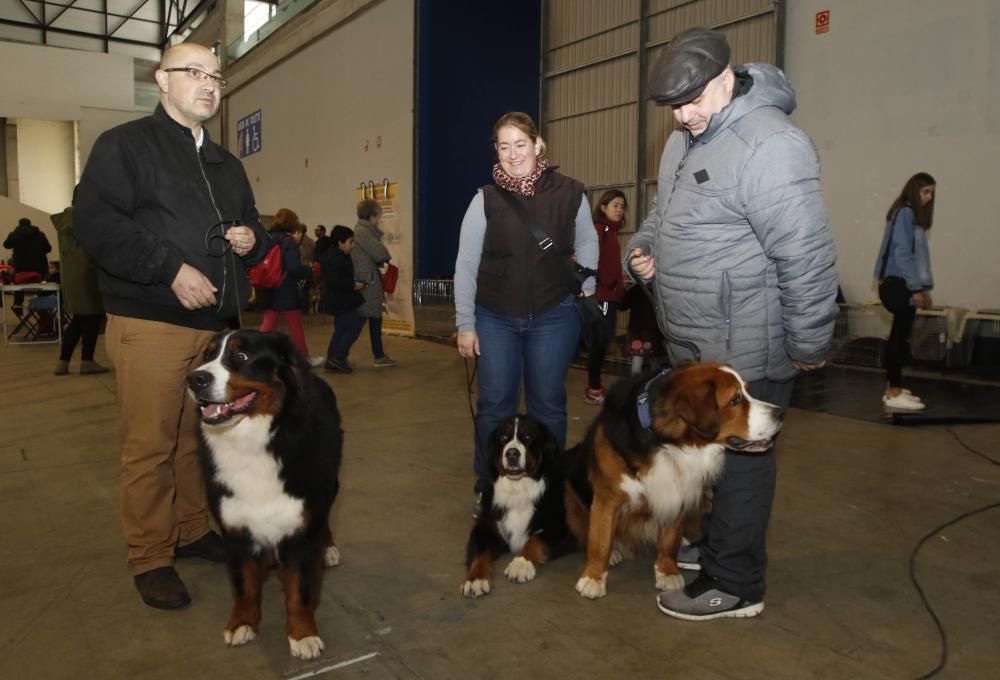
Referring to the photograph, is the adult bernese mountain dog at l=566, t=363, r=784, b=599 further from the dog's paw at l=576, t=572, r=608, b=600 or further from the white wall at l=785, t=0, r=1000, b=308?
the white wall at l=785, t=0, r=1000, b=308

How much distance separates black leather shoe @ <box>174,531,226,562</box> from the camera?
9.78 feet

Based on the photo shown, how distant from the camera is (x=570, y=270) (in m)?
3.17

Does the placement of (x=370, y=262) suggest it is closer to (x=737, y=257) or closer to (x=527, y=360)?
(x=527, y=360)

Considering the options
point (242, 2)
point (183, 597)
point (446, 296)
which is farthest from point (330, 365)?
point (242, 2)

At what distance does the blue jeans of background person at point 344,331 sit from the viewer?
7.70 metres

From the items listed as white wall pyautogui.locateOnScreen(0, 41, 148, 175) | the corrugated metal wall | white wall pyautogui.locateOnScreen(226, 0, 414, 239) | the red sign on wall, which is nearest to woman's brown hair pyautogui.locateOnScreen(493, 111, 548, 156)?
the red sign on wall

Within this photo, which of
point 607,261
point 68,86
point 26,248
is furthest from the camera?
point 68,86

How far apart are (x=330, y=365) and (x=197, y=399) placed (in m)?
5.88

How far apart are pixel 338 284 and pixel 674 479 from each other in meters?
5.77

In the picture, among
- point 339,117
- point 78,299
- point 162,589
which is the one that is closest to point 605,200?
point 162,589

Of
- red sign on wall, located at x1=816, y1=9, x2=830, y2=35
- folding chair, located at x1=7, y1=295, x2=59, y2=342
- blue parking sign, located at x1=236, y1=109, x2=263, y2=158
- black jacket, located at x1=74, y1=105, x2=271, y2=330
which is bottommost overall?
folding chair, located at x1=7, y1=295, x2=59, y2=342

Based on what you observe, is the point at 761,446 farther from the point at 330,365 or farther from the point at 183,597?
the point at 330,365

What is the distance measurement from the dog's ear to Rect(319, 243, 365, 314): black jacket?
5.78 metres

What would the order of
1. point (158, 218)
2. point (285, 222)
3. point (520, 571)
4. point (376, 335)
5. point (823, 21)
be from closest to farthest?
point (158, 218)
point (520, 571)
point (285, 222)
point (823, 21)
point (376, 335)
